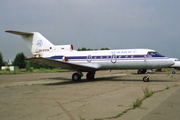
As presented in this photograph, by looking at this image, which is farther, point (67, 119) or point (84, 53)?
point (84, 53)

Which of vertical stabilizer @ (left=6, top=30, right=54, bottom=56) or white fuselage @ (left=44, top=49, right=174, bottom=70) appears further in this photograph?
vertical stabilizer @ (left=6, top=30, right=54, bottom=56)

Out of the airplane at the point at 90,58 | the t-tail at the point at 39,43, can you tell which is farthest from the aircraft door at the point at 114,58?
the t-tail at the point at 39,43

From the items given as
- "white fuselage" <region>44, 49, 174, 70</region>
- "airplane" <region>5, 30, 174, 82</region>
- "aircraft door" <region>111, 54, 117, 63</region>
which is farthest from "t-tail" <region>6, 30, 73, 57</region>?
"aircraft door" <region>111, 54, 117, 63</region>

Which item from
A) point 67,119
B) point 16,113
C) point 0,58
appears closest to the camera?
point 67,119

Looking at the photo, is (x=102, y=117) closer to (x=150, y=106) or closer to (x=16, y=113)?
(x=150, y=106)

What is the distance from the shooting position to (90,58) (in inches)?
731

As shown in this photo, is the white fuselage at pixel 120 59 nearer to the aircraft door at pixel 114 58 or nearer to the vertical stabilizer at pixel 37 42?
the aircraft door at pixel 114 58

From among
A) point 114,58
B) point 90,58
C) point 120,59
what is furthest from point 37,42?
point 120,59

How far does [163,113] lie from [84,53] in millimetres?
13963

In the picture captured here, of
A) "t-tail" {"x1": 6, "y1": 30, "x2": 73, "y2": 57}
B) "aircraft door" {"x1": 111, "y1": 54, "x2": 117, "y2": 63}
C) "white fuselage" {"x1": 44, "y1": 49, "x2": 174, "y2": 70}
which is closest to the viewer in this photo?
"white fuselage" {"x1": 44, "y1": 49, "x2": 174, "y2": 70}

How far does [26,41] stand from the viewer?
2072 cm

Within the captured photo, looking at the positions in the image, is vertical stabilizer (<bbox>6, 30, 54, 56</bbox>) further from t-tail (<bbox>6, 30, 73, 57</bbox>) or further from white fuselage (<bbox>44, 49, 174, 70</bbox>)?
white fuselage (<bbox>44, 49, 174, 70</bbox>)

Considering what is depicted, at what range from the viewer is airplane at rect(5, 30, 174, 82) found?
16312 mm

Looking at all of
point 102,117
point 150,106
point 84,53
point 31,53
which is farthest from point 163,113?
point 31,53
